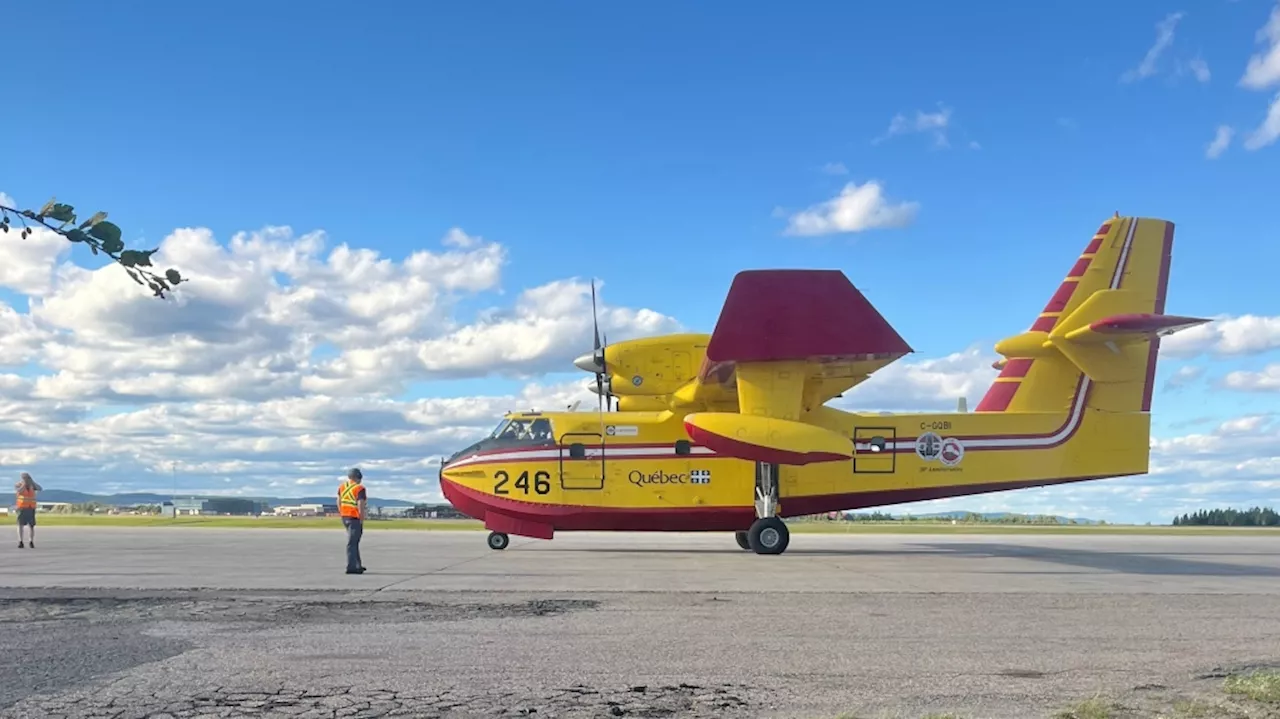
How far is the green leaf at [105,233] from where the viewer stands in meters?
2.35

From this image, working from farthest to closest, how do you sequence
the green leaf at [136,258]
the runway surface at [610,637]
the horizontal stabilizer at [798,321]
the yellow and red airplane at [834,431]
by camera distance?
the yellow and red airplane at [834,431]
the horizontal stabilizer at [798,321]
the runway surface at [610,637]
the green leaf at [136,258]

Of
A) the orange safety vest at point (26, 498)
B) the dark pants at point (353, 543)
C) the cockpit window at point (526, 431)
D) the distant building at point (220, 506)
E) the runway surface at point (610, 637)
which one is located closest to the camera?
the runway surface at point (610, 637)

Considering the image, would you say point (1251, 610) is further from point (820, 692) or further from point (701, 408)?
point (701, 408)

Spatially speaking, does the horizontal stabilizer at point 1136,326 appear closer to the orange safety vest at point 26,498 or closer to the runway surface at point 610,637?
the runway surface at point 610,637

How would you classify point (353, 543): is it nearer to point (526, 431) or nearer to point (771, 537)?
point (526, 431)

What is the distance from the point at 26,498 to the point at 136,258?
882 inches

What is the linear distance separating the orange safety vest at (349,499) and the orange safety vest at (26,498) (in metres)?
9.81

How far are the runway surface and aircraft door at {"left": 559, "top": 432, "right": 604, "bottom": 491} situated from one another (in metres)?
3.84

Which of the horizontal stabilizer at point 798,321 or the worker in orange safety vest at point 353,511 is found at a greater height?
the horizontal stabilizer at point 798,321

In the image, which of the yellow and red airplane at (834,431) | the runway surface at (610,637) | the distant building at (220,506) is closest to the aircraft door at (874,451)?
the yellow and red airplane at (834,431)

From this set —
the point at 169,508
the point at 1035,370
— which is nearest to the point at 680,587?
the point at 1035,370

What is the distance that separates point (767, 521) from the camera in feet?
63.2

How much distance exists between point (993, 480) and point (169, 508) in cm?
5517

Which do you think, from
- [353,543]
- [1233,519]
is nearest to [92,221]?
[353,543]
